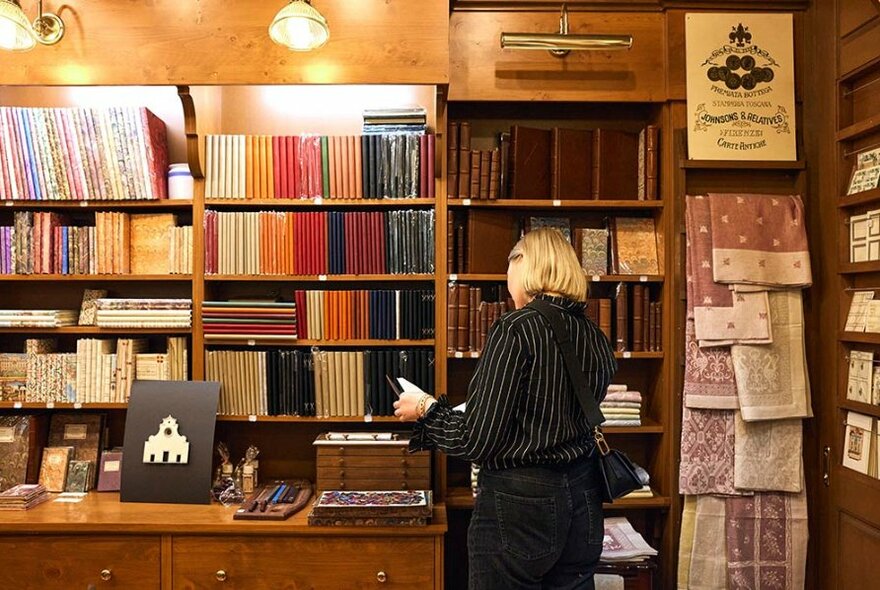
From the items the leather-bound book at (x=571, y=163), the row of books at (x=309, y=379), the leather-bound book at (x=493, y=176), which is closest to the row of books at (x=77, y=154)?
the row of books at (x=309, y=379)

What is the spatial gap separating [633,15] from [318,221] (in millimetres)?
1529

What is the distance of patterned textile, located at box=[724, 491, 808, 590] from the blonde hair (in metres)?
1.40

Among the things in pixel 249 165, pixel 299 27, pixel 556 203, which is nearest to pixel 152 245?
pixel 249 165

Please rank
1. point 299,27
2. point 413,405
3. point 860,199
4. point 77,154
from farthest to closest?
point 77,154 → point 860,199 → point 299,27 → point 413,405

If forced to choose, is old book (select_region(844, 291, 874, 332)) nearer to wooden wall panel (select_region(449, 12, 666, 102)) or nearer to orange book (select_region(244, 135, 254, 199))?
wooden wall panel (select_region(449, 12, 666, 102))

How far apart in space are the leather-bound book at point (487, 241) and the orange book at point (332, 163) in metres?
0.56

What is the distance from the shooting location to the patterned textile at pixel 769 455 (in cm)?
271

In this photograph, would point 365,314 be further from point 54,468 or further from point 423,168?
point 54,468

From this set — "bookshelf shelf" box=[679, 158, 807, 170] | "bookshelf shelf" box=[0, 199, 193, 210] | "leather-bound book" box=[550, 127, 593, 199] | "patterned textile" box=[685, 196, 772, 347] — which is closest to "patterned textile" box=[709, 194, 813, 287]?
"patterned textile" box=[685, 196, 772, 347]

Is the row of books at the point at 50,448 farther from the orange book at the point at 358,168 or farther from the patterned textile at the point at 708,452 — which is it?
the patterned textile at the point at 708,452

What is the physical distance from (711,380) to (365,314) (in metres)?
1.38

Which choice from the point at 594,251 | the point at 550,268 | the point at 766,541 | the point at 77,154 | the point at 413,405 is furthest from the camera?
the point at 594,251

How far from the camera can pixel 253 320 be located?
2.84 meters

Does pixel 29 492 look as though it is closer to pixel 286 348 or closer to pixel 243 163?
pixel 286 348
